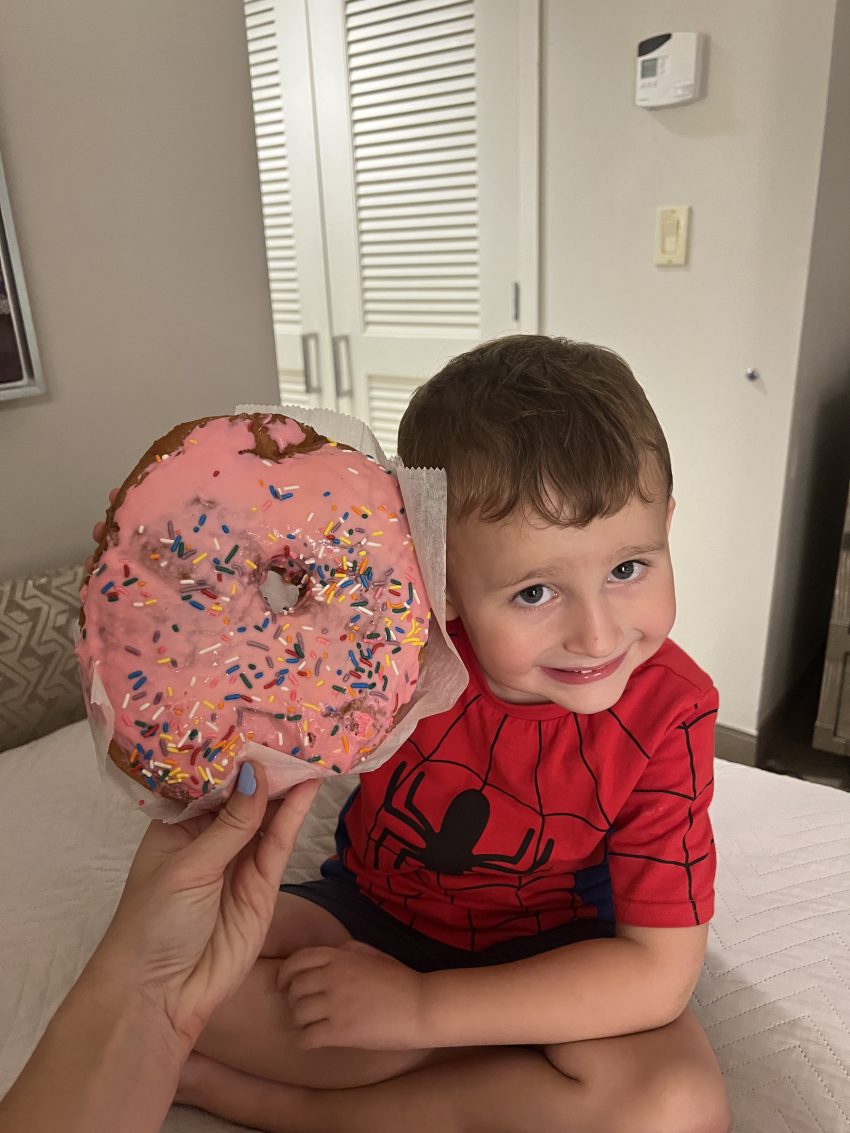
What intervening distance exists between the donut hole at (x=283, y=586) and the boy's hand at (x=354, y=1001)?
1.20ft

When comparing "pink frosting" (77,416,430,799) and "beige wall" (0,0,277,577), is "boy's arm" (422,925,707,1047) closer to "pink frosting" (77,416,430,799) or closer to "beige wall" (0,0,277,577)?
"pink frosting" (77,416,430,799)

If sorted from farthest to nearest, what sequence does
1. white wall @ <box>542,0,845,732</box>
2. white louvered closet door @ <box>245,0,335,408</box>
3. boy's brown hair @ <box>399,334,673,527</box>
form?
white louvered closet door @ <box>245,0,335,408</box> < white wall @ <box>542,0,845,732</box> < boy's brown hair @ <box>399,334,673,527</box>

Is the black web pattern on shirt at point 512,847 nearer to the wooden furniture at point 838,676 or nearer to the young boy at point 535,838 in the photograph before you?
the young boy at point 535,838

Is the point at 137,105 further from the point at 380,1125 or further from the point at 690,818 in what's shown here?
the point at 380,1125

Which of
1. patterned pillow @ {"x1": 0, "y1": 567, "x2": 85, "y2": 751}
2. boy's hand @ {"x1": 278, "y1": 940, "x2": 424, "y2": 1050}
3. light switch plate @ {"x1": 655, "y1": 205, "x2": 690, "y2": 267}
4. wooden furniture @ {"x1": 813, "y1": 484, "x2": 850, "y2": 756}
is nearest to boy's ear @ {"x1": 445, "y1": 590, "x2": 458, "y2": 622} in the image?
boy's hand @ {"x1": 278, "y1": 940, "x2": 424, "y2": 1050}

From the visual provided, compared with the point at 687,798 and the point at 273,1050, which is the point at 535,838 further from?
the point at 273,1050

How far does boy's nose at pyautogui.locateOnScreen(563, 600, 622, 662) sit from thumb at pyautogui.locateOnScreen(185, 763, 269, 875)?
29 cm

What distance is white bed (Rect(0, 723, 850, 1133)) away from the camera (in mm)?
866

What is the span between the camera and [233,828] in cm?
69

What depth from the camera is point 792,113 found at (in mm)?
1805

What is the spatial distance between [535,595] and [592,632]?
2.5 inches

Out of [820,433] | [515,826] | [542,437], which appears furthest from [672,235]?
[515,826]

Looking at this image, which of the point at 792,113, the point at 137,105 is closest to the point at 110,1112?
the point at 137,105

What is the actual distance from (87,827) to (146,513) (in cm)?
74
